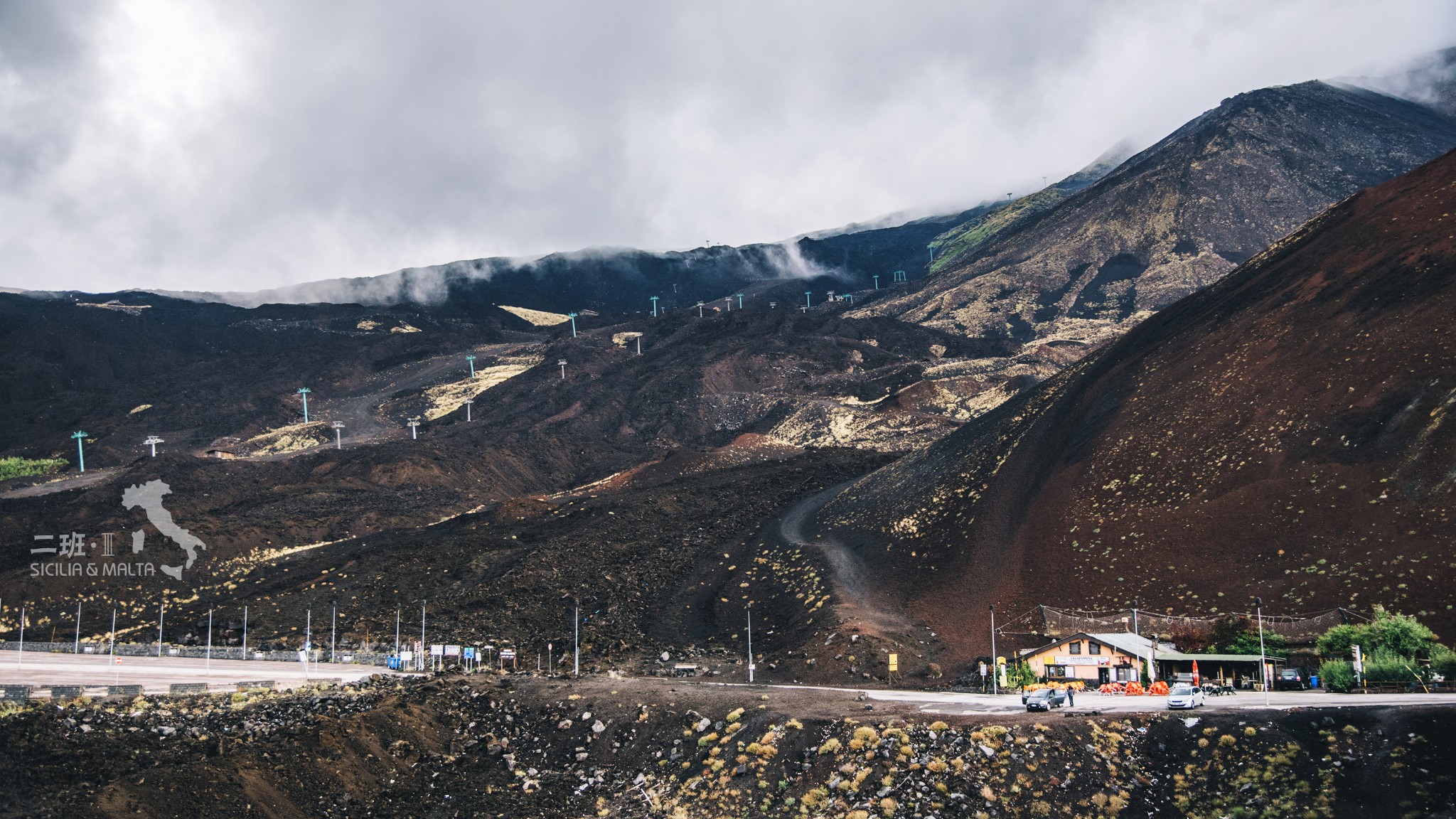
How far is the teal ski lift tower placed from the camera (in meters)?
164

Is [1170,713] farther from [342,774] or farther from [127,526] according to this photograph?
[127,526]

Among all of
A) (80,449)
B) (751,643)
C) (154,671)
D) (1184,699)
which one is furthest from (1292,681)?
(80,449)

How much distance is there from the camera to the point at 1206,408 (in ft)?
222

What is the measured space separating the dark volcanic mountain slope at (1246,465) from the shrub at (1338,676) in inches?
280

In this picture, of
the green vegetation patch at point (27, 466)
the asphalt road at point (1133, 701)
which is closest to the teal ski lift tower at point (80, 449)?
the green vegetation patch at point (27, 466)

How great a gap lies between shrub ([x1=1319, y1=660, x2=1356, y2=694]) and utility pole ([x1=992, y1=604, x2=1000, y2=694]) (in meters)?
11.4

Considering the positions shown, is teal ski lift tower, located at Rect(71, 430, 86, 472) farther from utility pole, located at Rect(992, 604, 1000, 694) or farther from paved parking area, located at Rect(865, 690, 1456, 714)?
paved parking area, located at Rect(865, 690, 1456, 714)

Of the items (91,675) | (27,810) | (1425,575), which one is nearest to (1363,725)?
(1425,575)

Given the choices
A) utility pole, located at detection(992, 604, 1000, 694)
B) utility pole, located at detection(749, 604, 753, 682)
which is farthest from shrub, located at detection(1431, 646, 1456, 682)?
utility pole, located at detection(749, 604, 753, 682)

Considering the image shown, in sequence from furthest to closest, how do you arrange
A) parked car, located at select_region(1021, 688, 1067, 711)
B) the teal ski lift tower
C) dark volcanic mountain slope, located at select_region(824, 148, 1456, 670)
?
the teal ski lift tower, dark volcanic mountain slope, located at select_region(824, 148, 1456, 670), parked car, located at select_region(1021, 688, 1067, 711)

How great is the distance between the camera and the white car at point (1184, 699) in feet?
118

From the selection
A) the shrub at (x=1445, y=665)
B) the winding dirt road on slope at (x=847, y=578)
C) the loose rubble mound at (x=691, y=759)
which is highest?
the winding dirt road on slope at (x=847, y=578)

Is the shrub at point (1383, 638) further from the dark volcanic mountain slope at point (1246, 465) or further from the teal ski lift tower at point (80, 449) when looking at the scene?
the teal ski lift tower at point (80, 449)

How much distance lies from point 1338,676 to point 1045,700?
10863mm
